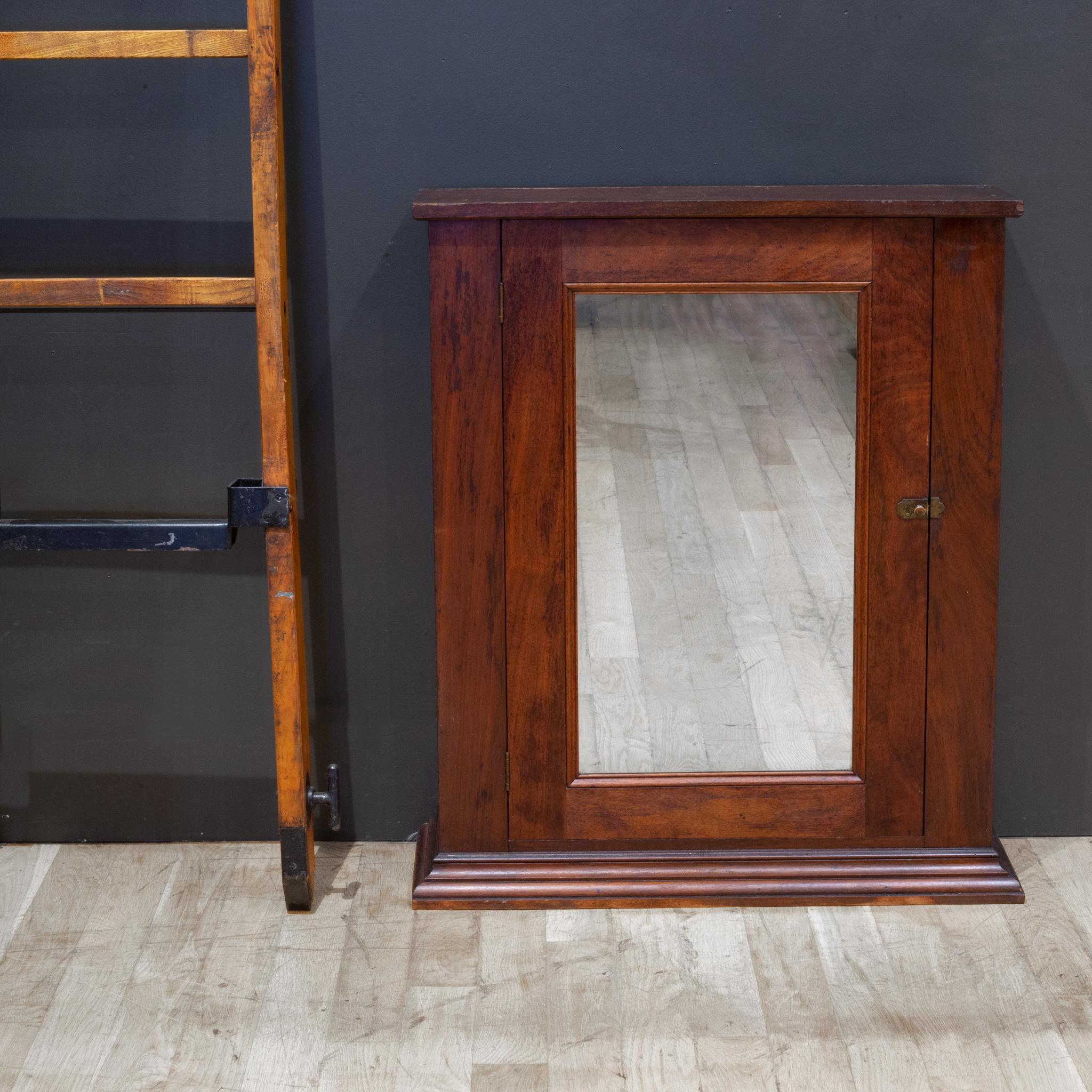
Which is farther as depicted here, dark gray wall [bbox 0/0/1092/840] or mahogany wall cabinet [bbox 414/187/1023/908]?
dark gray wall [bbox 0/0/1092/840]

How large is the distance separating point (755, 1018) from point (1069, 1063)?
484 mm

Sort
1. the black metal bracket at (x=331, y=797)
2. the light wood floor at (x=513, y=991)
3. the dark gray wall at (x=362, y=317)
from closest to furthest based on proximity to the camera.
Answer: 1. the light wood floor at (x=513, y=991)
2. the dark gray wall at (x=362, y=317)
3. the black metal bracket at (x=331, y=797)

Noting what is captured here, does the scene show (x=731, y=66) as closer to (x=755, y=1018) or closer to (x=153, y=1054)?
(x=755, y=1018)

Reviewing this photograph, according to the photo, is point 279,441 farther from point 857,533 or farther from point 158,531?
point 857,533

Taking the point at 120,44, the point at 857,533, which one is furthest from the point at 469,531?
the point at 120,44

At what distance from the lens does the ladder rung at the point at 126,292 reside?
2.47 meters

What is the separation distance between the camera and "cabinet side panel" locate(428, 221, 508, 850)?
248cm

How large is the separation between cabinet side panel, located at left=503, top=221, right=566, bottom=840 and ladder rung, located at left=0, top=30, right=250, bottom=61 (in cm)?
56

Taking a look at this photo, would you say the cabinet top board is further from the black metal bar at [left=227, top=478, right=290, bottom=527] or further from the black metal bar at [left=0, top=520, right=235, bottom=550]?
the black metal bar at [left=0, top=520, right=235, bottom=550]

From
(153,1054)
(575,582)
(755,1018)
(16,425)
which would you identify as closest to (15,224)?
(16,425)

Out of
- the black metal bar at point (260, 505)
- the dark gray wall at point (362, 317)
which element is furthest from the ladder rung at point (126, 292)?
the black metal bar at point (260, 505)

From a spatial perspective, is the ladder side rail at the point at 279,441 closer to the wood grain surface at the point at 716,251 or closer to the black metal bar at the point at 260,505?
the black metal bar at the point at 260,505

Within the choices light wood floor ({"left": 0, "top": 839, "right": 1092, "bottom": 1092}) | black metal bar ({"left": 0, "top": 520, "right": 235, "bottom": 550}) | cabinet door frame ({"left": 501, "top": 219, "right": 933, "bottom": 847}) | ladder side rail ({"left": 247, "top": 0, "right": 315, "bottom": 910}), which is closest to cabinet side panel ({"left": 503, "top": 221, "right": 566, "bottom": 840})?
cabinet door frame ({"left": 501, "top": 219, "right": 933, "bottom": 847})

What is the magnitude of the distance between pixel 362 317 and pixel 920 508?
1073 mm
